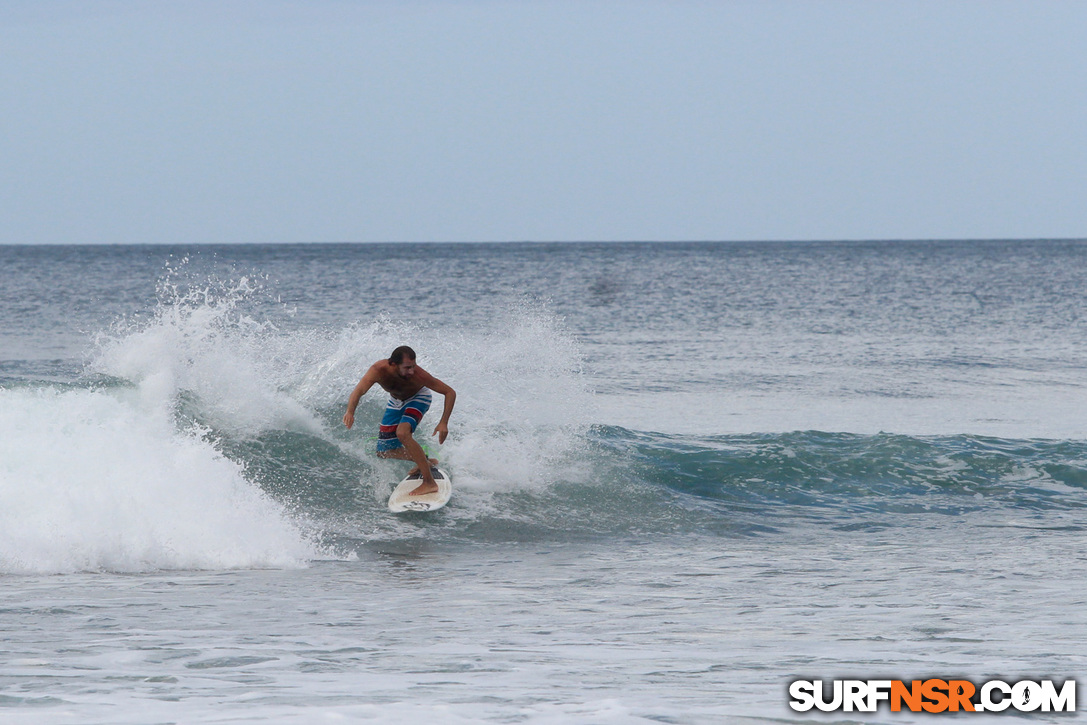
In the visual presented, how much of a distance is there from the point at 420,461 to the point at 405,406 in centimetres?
56

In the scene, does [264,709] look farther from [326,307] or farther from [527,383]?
[326,307]

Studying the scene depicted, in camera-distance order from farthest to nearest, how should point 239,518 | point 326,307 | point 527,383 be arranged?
1. point 326,307
2. point 527,383
3. point 239,518

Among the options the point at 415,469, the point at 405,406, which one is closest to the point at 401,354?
the point at 405,406

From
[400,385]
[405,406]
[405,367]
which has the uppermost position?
[405,367]

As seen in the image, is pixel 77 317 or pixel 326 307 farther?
pixel 326 307

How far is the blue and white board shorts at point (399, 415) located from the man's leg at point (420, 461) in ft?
0.31

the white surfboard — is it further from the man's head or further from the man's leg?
the man's head

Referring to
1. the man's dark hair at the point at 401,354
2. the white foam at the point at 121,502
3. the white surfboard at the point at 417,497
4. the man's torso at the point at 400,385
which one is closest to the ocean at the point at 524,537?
the white foam at the point at 121,502

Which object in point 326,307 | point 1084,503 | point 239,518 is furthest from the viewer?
point 326,307

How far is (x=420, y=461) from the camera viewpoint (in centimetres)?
1070

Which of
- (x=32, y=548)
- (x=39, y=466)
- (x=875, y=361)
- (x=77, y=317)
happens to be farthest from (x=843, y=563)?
(x=77, y=317)

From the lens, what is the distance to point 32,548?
26.8ft

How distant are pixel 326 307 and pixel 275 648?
106 feet

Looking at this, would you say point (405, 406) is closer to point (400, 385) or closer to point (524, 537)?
point (400, 385)
